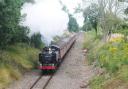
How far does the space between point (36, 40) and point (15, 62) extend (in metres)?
10.5

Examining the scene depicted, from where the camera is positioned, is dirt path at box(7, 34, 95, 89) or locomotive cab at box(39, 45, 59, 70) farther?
locomotive cab at box(39, 45, 59, 70)

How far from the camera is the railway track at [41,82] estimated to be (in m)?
25.2

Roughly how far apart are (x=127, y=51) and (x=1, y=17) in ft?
28.0

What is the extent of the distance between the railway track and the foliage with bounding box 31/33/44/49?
34.4ft

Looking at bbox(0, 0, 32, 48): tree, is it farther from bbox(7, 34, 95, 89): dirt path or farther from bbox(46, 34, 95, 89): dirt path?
bbox(46, 34, 95, 89): dirt path

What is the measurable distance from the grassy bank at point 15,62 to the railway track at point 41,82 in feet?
5.03

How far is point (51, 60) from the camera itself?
100 ft

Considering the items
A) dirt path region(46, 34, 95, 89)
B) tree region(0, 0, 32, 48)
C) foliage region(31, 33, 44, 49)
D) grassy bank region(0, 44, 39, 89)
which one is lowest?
dirt path region(46, 34, 95, 89)

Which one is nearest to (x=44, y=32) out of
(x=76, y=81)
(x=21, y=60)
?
(x=21, y=60)

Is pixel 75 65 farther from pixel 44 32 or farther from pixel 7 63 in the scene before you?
pixel 7 63

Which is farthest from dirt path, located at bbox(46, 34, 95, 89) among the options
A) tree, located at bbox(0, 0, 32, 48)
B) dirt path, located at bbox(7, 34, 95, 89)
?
tree, located at bbox(0, 0, 32, 48)

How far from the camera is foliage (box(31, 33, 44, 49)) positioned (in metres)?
39.8

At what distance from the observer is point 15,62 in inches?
1192

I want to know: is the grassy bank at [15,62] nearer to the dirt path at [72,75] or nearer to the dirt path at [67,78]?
the dirt path at [67,78]
